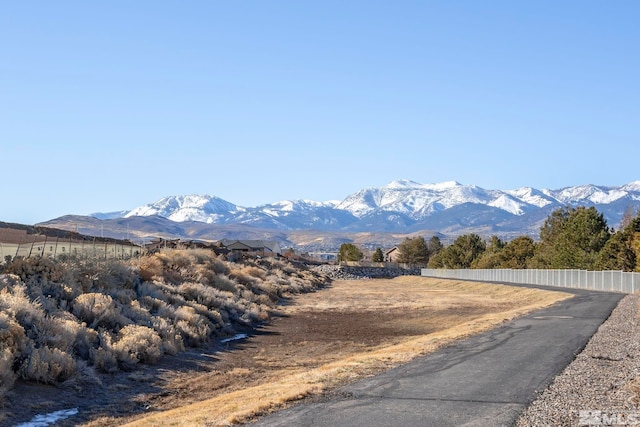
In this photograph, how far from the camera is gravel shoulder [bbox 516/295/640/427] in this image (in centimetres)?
1123

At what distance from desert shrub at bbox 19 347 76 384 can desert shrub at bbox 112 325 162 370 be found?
2.34m

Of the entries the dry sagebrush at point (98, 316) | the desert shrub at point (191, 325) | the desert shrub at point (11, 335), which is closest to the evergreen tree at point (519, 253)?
the dry sagebrush at point (98, 316)

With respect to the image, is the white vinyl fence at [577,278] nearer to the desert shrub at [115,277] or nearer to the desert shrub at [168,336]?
the desert shrub at [115,277]

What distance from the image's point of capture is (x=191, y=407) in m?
14.7

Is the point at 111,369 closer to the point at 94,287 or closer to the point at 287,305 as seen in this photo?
the point at 94,287

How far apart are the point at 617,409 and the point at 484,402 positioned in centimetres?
226

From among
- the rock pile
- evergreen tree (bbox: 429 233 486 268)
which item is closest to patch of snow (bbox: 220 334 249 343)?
the rock pile

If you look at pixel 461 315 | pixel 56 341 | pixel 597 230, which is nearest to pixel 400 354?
pixel 56 341

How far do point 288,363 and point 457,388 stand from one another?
897 cm

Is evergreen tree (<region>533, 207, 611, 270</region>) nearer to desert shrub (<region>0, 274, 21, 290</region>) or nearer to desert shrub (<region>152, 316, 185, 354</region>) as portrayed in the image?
desert shrub (<region>152, 316, 185, 354</region>)

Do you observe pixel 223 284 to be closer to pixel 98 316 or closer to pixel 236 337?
pixel 236 337

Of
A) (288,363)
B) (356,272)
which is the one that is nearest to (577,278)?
(288,363)

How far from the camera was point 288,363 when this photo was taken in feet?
72.9

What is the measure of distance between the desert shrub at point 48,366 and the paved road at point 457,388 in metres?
6.67
